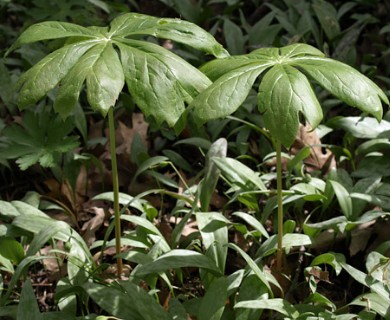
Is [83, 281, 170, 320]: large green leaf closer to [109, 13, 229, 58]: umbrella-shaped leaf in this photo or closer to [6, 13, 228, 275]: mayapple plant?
[6, 13, 228, 275]: mayapple plant

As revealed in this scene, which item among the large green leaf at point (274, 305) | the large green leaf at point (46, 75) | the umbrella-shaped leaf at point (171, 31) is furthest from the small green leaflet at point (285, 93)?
the large green leaf at point (274, 305)

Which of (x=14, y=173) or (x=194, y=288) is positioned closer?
(x=194, y=288)

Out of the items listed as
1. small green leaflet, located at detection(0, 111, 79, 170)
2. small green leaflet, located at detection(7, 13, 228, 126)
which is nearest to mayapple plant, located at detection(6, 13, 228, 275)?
small green leaflet, located at detection(7, 13, 228, 126)

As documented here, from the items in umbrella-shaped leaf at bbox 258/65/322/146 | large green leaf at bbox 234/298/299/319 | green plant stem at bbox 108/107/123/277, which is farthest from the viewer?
green plant stem at bbox 108/107/123/277

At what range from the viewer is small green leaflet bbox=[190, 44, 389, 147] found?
1881 millimetres

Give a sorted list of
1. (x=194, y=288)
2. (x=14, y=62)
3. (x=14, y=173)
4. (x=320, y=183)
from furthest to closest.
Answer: (x=14, y=62), (x=14, y=173), (x=320, y=183), (x=194, y=288)

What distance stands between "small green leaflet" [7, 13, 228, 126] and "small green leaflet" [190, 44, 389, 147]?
0.09 meters

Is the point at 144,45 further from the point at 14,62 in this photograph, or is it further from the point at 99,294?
the point at 14,62

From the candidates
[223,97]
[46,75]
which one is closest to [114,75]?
[46,75]

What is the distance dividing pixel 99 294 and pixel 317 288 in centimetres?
83

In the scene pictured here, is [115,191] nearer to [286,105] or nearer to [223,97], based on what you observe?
[223,97]

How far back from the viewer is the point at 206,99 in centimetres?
193

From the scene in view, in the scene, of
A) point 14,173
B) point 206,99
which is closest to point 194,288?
point 206,99

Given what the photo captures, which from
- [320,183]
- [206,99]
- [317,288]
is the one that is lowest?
[317,288]
